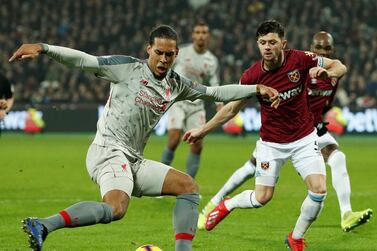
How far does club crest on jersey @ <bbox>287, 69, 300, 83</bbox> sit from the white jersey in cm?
491

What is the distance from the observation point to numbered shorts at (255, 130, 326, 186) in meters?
7.91

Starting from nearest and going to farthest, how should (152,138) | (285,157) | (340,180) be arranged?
1. (285,157)
2. (340,180)
3. (152,138)

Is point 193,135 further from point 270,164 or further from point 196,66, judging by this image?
point 196,66

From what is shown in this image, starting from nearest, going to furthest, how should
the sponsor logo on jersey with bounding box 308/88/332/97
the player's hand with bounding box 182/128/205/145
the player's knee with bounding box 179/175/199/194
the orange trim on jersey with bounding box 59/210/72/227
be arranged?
the orange trim on jersey with bounding box 59/210/72/227, the player's knee with bounding box 179/175/199/194, the player's hand with bounding box 182/128/205/145, the sponsor logo on jersey with bounding box 308/88/332/97

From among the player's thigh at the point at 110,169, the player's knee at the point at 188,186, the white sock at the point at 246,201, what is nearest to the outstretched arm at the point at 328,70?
the white sock at the point at 246,201

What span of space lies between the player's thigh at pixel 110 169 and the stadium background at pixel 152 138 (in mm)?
1631

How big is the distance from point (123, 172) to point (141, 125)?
0.46 m

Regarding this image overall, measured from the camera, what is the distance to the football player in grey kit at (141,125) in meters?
6.52

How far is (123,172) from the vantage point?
6.57m

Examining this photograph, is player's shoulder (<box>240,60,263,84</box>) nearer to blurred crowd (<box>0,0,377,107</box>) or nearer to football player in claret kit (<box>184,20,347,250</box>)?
football player in claret kit (<box>184,20,347,250</box>)

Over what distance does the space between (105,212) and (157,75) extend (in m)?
1.26

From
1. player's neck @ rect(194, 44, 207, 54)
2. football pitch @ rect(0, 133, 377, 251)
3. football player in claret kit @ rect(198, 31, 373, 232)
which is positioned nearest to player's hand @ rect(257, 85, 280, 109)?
football pitch @ rect(0, 133, 377, 251)

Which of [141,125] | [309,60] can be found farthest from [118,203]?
[309,60]

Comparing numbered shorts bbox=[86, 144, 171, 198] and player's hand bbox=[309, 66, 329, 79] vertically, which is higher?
player's hand bbox=[309, 66, 329, 79]
